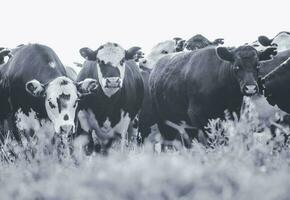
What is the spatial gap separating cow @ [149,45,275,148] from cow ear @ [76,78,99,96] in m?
1.75

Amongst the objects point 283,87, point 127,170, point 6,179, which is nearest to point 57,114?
point 283,87

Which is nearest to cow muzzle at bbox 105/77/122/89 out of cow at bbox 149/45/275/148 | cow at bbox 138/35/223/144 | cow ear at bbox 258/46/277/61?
cow at bbox 149/45/275/148

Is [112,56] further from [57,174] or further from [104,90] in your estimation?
[57,174]

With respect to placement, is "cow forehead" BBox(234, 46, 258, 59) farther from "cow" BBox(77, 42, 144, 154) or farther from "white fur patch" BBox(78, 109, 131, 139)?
"white fur patch" BBox(78, 109, 131, 139)

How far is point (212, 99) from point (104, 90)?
79.0 inches

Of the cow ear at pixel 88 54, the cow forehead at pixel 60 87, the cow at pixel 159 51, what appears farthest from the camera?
the cow at pixel 159 51

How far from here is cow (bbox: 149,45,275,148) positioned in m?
11.2

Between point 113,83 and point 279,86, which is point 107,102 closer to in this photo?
point 113,83

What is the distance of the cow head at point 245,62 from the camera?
1073 cm

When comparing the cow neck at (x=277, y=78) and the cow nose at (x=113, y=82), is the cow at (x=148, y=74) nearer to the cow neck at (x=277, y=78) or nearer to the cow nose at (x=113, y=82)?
the cow nose at (x=113, y=82)

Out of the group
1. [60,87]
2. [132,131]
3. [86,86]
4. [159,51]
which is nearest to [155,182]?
[60,87]

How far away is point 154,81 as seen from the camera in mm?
14539

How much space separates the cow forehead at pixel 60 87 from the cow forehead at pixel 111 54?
1.26m

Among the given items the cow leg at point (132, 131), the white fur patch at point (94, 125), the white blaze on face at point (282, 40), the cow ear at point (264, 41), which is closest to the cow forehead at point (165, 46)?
the white blaze on face at point (282, 40)
